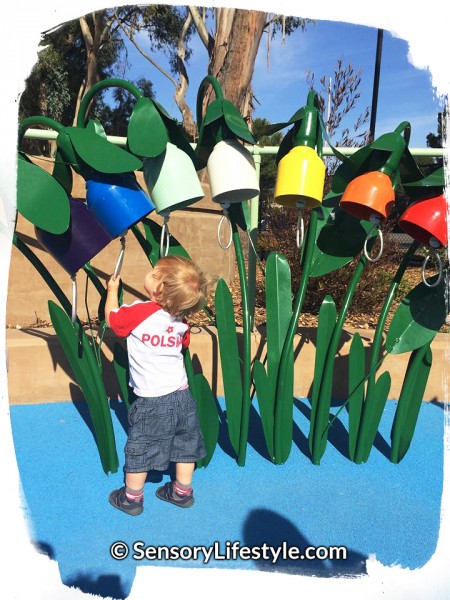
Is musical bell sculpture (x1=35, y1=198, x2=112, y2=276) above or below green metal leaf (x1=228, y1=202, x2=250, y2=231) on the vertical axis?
below

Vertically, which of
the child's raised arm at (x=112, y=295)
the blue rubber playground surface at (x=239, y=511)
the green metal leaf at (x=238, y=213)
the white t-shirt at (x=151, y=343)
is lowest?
the blue rubber playground surface at (x=239, y=511)

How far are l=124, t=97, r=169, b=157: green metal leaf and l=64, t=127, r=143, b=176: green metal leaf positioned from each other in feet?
0.13

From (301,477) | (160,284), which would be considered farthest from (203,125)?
(301,477)

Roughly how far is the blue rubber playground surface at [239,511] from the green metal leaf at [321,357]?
195 mm

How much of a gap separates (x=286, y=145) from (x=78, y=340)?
1062mm

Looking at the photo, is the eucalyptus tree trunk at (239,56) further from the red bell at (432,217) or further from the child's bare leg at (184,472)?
the child's bare leg at (184,472)

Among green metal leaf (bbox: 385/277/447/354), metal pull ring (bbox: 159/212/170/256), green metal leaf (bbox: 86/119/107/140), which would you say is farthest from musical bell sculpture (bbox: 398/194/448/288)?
green metal leaf (bbox: 86/119/107/140)

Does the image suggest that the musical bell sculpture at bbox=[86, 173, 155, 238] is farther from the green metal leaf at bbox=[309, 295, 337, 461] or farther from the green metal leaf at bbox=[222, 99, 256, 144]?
the green metal leaf at bbox=[309, 295, 337, 461]

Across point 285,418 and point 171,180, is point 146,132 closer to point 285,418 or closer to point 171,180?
point 171,180

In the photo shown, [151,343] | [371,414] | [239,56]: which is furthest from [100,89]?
[239,56]

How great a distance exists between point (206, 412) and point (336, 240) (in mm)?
868

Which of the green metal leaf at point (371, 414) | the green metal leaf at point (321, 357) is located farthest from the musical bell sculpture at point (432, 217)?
the green metal leaf at point (371, 414)

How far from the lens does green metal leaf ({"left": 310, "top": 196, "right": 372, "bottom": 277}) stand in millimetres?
1959

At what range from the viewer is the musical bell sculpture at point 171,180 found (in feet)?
5.09
